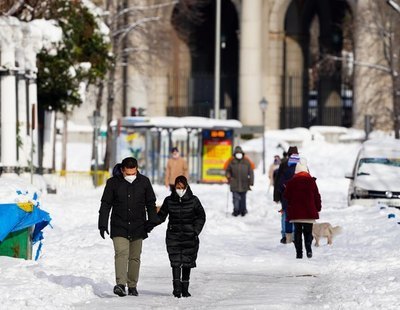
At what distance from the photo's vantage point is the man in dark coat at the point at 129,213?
16703 millimetres

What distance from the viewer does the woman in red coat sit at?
21.8 meters

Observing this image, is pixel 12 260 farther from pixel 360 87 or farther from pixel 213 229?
pixel 360 87

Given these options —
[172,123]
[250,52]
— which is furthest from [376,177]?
[250,52]

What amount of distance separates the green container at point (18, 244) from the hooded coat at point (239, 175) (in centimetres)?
1428

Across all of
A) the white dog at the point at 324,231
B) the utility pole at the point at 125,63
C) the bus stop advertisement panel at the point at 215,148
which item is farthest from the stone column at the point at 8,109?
the utility pole at the point at 125,63

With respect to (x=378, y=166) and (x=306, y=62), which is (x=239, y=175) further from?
(x=306, y=62)

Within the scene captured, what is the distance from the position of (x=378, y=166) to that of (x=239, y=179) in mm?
3341

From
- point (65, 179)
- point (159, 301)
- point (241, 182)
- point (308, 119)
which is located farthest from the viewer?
point (308, 119)

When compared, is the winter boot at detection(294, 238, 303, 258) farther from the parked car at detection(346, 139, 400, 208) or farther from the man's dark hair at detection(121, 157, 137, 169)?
the parked car at detection(346, 139, 400, 208)

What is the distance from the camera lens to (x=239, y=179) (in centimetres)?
3319

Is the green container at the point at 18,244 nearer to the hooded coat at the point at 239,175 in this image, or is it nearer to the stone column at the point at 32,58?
the hooded coat at the point at 239,175

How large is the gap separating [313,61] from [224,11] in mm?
6044

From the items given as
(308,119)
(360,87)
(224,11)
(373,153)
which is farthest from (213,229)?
(224,11)

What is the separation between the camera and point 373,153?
35125mm
